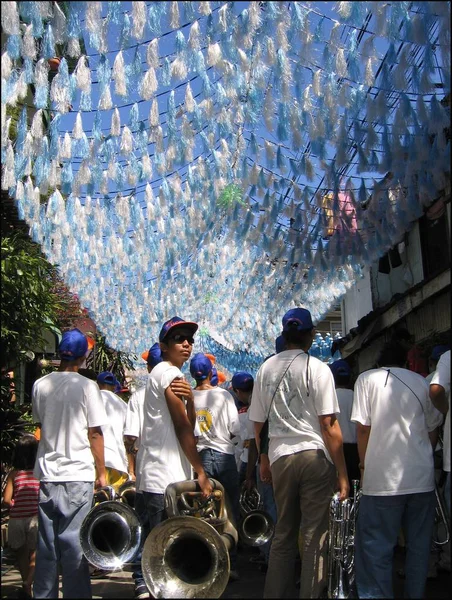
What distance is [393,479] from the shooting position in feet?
14.6

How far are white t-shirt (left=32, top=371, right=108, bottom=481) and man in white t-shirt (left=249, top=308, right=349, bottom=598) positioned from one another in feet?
3.82

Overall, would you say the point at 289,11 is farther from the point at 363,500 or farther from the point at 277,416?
the point at 363,500

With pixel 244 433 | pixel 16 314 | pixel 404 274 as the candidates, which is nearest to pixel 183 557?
pixel 244 433

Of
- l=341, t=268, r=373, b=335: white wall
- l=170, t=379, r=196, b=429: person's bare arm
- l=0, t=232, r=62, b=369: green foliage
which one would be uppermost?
l=341, t=268, r=373, b=335: white wall

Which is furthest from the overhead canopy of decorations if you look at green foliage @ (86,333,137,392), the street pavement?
green foliage @ (86,333,137,392)

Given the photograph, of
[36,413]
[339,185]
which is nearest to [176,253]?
[339,185]

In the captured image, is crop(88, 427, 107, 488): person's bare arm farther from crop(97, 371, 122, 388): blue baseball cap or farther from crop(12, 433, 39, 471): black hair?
crop(97, 371, 122, 388): blue baseball cap

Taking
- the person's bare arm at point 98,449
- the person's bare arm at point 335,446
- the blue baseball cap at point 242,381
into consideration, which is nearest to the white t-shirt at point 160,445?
the person's bare arm at point 98,449

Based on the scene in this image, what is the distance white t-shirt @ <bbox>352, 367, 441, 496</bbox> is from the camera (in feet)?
14.7

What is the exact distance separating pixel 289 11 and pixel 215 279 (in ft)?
25.5

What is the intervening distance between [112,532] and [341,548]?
161 centimetres

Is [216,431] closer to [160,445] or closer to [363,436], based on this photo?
[160,445]

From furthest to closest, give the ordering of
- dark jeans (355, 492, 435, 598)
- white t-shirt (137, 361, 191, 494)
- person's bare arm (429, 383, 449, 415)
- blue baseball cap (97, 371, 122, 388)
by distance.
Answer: blue baseball cap (97, 371, 122, 388), white t-shirt (137, 361, 191, 494), dark jeans (355, 492, 435, 598), person's bare arm (429, 383, 449, 415)

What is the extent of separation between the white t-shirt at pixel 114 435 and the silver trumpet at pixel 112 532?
136 centimetres
